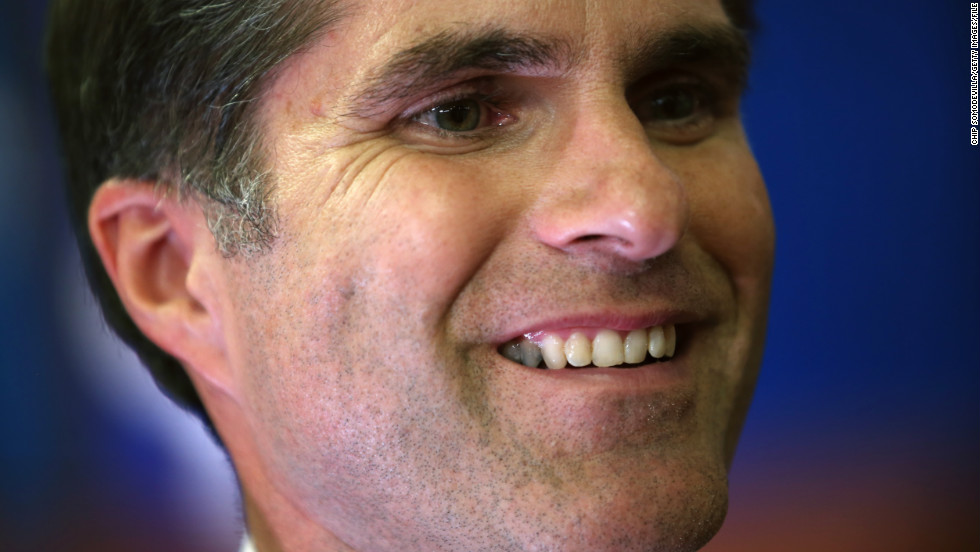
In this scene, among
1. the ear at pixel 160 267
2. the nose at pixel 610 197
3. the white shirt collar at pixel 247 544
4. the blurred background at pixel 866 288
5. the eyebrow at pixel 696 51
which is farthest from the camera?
the blurred background at pixel 866 288

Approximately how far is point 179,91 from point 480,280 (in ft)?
1.57

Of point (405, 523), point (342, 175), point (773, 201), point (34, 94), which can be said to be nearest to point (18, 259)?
point (34, 94)

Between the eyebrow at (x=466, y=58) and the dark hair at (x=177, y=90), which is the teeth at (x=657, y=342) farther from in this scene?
the dark hair at (x=177, y=90)

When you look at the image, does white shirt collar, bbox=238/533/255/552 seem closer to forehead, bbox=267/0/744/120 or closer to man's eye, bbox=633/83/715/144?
forehead, bbox=267/0/744/120

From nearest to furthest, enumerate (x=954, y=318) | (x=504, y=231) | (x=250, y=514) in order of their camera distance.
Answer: (x=504, y=231) → (x=250, y=514) → (x=954, y=318)

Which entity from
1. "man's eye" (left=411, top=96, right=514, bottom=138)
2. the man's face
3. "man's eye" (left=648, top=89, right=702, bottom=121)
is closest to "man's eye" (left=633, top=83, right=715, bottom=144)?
"man's eye" (left=648, top=89, right=702, bottom=121)

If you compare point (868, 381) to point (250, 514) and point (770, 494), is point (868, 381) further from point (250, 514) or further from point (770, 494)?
point (250, 514)

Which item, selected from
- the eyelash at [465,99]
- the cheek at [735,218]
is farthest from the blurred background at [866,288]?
the eyelash at [465,99]

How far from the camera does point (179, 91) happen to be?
3.97ft

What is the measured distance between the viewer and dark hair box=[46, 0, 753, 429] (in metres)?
1.13

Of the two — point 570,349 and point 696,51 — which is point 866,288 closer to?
point 696,51

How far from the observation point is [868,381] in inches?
70.4

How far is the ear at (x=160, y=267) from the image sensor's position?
1249mm

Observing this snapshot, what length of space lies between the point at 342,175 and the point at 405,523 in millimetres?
415
